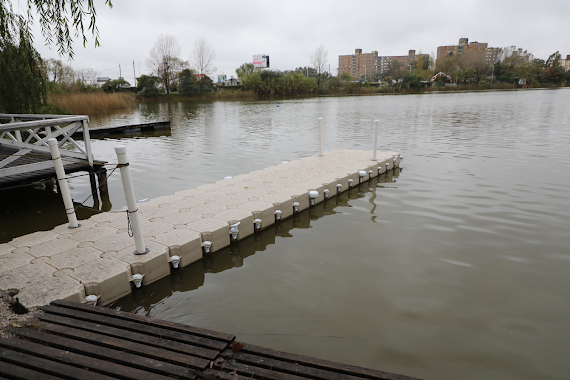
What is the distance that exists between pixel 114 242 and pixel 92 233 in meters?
0.54

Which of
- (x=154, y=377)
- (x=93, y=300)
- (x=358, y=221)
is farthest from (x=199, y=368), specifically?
(x=358, y=221)

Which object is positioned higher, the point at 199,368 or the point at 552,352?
the point at 199,368

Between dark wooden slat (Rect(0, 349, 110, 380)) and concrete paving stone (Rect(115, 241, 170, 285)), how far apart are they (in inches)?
59.0

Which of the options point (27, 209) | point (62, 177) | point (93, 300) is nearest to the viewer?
point (93, 300)

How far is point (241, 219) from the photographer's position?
5219mm

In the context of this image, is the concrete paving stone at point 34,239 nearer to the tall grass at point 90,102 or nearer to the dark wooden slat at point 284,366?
the dark wooden slat at point 284,366

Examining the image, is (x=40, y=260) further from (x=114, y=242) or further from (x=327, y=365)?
(x=327, y=365)

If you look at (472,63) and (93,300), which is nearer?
(93,300)

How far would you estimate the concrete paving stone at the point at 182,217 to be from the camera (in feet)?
16.8

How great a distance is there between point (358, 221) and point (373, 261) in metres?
1.56

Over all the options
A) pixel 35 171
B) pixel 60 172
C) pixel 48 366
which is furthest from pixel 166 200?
pixel 48 366

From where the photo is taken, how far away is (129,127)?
63.3ft

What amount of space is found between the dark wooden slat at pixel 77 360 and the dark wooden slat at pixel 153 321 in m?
0.51

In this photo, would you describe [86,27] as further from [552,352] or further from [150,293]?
[552,352]
